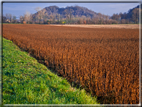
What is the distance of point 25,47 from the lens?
31.6 ft

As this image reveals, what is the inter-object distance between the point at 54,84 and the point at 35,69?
1.70 m

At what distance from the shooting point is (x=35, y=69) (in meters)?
5.43

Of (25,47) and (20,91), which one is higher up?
(25,47)

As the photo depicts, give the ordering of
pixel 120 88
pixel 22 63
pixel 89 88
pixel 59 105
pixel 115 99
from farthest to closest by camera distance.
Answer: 1. pixel 22 63
2. pixel 89 88
3. pixel 120 88
4. pixel 115 99
5. pixel 59 105

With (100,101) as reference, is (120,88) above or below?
above

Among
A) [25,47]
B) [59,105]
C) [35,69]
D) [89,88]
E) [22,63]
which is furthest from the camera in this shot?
[25,47]

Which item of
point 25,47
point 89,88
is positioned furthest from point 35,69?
point 25,47

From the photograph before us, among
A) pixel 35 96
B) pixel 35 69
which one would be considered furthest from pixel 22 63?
pixel 35 96

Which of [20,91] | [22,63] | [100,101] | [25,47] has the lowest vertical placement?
[100,101]

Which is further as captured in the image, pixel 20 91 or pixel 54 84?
pixel 54 84

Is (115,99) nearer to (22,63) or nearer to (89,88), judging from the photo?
(89,88)

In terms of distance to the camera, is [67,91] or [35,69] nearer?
[67,91]

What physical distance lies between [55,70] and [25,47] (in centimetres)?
→ 495

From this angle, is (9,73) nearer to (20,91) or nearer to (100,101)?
(20,91)
